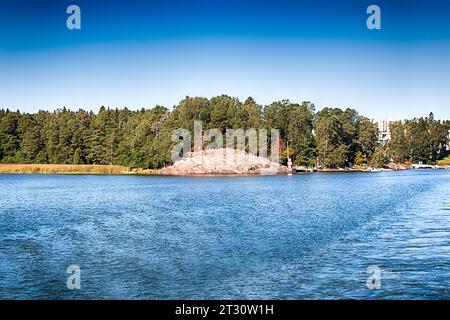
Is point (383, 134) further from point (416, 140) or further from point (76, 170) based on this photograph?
point (76, 170)

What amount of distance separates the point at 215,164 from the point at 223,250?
7133 centimetres

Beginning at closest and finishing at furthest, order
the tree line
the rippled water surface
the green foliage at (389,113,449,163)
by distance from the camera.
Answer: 1. the rippled water surface
2. the tree line
3. the green foliage at (389,113,449,163)

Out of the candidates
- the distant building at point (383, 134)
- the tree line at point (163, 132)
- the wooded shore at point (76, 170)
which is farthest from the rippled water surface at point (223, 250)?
the distant building at point (383, 134)

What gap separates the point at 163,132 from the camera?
9875cm

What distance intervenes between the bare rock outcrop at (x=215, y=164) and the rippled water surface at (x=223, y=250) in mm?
52890

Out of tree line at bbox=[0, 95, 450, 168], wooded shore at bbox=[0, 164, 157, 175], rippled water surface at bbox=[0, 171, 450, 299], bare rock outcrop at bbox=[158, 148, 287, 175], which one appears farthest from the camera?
tree line at bbox=[0, 95, 450, 168]

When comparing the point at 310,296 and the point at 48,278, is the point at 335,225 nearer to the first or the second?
the point at 310,296

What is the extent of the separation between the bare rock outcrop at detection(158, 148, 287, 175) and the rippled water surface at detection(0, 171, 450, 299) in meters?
52.9

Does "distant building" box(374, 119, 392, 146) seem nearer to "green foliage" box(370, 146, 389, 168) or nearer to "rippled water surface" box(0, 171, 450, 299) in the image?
"green foliage" box(370, 146, 389, 168)

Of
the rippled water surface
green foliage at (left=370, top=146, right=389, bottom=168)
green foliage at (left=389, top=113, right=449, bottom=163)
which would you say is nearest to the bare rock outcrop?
green foliage at (left=370, top=146, right=389, bottom=168)

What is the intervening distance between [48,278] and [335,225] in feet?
53.7

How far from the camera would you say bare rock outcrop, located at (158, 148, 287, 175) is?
9212 cm

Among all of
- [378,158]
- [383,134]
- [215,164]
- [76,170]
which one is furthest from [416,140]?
[76,170]
